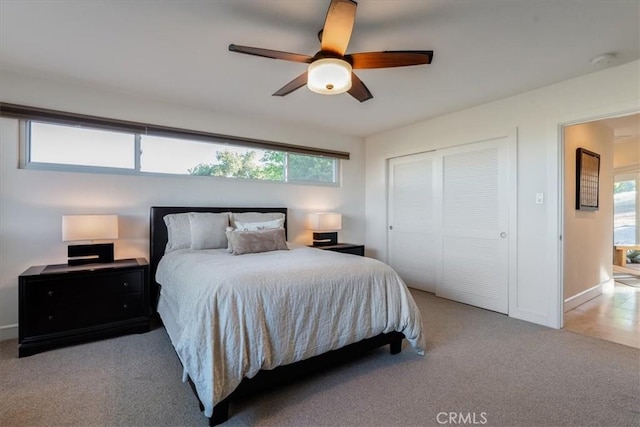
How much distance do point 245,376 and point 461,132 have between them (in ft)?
12.0

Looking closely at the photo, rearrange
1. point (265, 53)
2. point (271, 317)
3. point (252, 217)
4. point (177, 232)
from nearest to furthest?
1. point (271, 317)
2. point (265, 53)
3. point (177, 232)
4. point (252, 217)

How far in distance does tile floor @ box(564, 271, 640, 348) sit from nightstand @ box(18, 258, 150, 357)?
428 centimetres

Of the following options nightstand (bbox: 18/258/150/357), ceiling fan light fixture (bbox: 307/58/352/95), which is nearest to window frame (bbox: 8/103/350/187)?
nightstand (bbox: 18/258/150/357)

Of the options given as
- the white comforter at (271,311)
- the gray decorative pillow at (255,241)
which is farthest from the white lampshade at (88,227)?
the gray decorative pillow at (255,241)

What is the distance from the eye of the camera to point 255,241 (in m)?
3.04

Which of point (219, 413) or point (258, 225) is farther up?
point (258, 225)

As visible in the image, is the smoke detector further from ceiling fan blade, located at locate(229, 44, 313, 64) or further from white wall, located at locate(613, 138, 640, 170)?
white wall, located at locate(613, 138, 640, 170)

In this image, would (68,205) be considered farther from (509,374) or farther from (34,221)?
(509,374)

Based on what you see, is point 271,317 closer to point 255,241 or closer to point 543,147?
point 255,241

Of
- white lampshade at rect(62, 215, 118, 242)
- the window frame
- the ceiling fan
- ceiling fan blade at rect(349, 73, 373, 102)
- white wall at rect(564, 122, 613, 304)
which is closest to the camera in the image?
the ceiling fan

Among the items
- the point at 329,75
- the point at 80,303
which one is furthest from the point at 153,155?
the point at 329,75

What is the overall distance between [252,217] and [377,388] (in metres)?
2.37

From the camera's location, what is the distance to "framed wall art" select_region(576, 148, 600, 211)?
373 cm

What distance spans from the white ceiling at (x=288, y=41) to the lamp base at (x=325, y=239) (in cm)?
199
